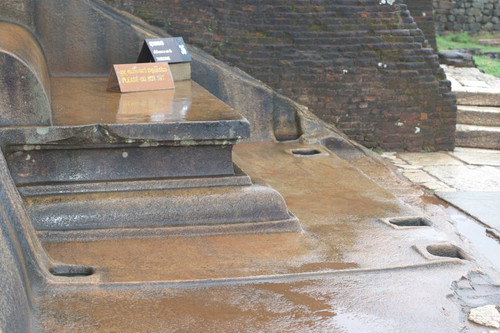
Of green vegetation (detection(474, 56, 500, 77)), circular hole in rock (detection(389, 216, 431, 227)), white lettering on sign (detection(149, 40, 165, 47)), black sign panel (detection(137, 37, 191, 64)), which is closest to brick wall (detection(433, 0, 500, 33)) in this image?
green vegetation (detection(474, 56, 500, 77))

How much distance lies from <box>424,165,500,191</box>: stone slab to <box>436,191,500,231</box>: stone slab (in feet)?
0.55

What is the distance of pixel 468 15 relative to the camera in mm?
16734

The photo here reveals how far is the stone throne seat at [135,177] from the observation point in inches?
123

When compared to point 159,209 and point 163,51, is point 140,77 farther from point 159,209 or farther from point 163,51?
point 159,209

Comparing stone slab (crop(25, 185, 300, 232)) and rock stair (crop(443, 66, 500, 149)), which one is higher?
stone slab (crop(25, 185, 300, 232))

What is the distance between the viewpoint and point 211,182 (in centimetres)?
344

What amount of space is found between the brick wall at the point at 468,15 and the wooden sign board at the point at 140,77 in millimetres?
13354

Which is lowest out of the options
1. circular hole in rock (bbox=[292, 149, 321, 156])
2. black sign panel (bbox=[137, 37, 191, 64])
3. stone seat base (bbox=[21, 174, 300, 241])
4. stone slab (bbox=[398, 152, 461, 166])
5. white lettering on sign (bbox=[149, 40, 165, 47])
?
stone slab (bbox=[398, 152, 461, 166])

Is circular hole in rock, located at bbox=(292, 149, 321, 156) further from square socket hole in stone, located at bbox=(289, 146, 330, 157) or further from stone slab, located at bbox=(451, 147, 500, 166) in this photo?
stone slab, located at bbox=(451, 147, 500, 166)

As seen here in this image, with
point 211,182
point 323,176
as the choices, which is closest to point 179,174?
point 211,182

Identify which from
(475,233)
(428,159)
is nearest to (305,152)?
(428,159)

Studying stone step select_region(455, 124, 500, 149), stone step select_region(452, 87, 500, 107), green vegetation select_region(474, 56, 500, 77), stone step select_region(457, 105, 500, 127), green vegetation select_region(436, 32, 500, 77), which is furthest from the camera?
green vegetation select_region(436, 32, 500, 77)

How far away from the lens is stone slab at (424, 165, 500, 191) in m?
4.97

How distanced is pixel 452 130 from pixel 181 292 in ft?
14.4
